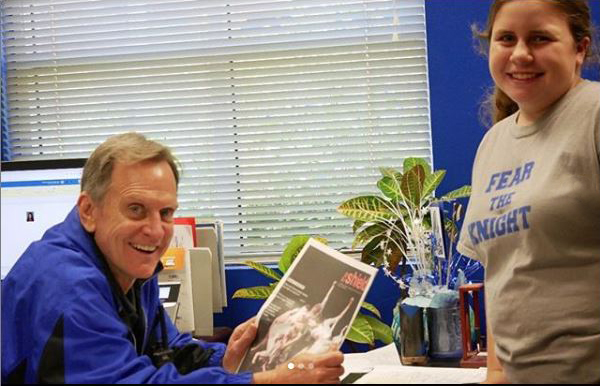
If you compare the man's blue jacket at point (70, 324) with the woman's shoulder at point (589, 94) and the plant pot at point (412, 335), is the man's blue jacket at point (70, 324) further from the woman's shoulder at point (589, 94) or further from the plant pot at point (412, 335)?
the plant pot at point (412, 335)

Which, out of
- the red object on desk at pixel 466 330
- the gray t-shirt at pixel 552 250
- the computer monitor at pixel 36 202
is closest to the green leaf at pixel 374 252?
the red object on desk at pixel 466 330

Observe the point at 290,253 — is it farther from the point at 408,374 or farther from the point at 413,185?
the point at 408,374

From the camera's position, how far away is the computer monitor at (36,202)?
9.91 feet

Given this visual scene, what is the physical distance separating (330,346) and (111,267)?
497 millimetres

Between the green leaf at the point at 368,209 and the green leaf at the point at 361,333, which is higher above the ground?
the green leaf at the point at 368,209

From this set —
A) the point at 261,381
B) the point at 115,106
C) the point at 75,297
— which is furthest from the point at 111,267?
the point at 115,106

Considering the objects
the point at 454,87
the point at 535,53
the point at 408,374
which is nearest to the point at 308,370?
the point at 408,374

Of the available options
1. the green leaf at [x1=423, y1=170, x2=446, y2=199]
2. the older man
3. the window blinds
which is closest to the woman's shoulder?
the older man

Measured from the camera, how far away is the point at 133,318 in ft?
5.85

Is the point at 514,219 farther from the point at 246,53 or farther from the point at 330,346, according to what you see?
the point at 246,53

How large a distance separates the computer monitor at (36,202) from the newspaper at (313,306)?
1518mm

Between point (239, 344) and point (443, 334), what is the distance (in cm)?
95

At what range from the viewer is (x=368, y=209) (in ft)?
10.1

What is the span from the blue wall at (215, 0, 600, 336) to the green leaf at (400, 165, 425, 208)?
0.49 metres
